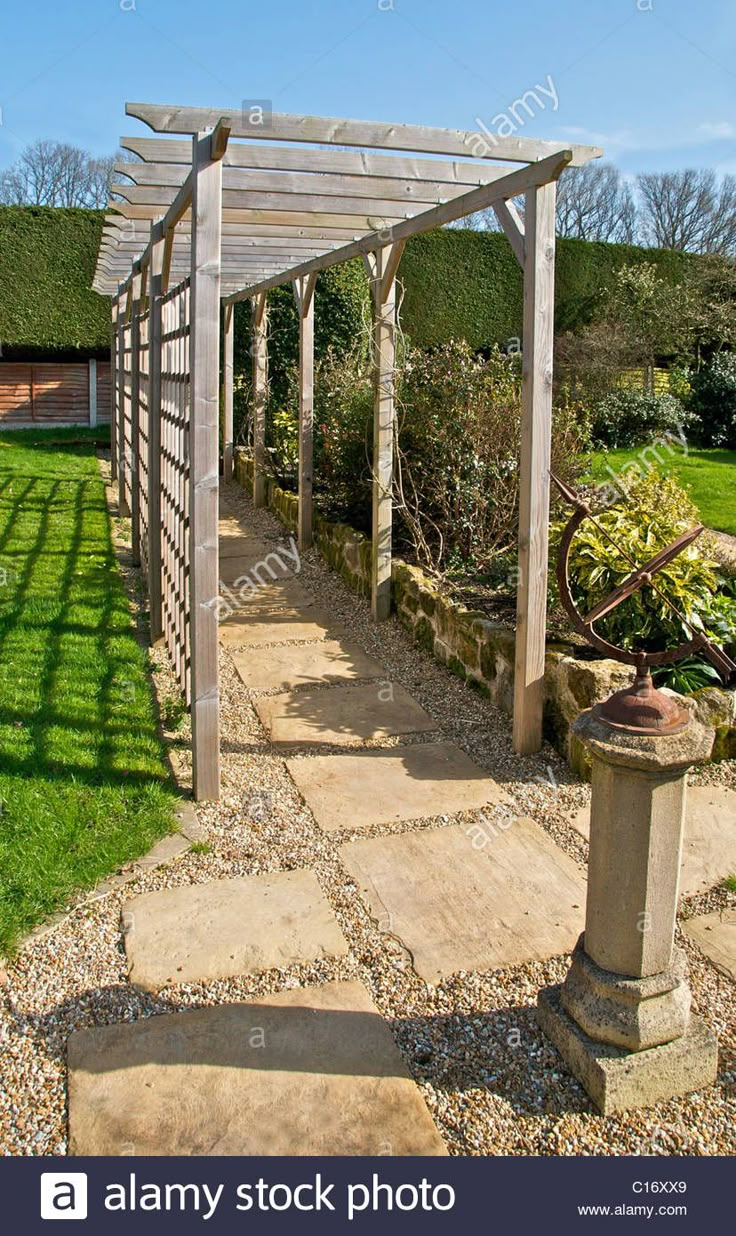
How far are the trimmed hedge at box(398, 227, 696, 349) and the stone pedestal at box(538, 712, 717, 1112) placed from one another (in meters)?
16.4

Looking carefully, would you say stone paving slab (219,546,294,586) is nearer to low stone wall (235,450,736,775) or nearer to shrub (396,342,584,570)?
low stone wall (235,450,736,775)

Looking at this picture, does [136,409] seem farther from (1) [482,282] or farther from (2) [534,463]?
(1) [482,282]

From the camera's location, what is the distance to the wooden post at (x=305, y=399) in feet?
28.2

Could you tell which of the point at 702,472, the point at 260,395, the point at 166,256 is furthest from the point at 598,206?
the point at 166,256

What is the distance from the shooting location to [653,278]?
18.2m

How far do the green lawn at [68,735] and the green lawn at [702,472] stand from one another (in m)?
4.09

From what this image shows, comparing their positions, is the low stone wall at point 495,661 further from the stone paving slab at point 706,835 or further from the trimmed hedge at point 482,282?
the trimmed hedge at point 482,282

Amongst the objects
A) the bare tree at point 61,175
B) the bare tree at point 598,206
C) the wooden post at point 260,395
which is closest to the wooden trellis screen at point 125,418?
the wooden post at point 260,395

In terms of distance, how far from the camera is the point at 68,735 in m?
4.41

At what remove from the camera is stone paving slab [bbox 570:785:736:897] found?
3.44 meters

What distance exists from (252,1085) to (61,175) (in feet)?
106

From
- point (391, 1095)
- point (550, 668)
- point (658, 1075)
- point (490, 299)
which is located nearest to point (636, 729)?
point (658, 1075)

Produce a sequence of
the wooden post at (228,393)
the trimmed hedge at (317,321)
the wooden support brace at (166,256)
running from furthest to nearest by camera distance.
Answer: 1. the trimmed hedge at (317,321)
2. the wooden post at (228,393)
3. the wooden support brace at (166,256)

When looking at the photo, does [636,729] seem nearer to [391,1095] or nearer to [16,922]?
[391,1095]
